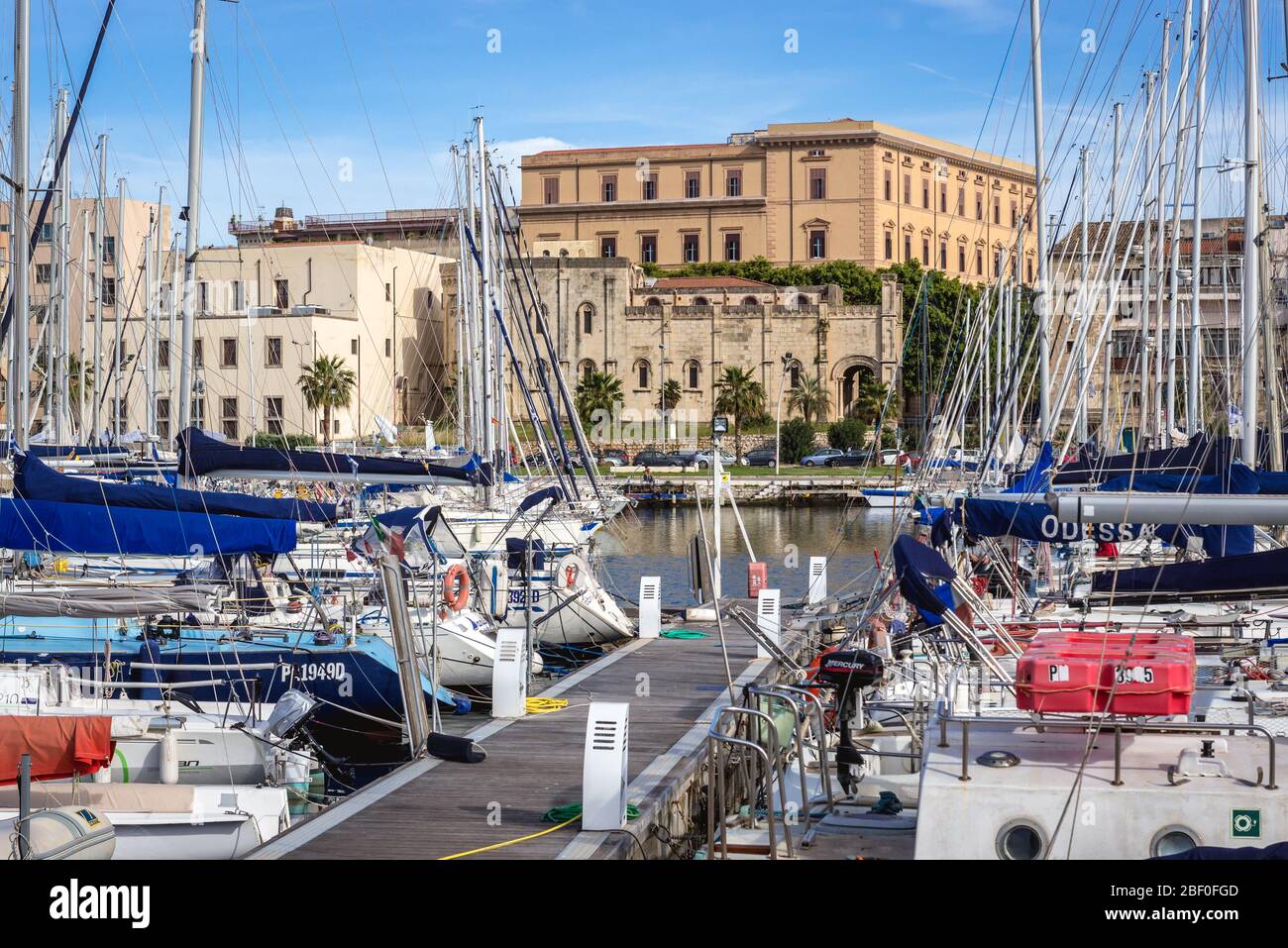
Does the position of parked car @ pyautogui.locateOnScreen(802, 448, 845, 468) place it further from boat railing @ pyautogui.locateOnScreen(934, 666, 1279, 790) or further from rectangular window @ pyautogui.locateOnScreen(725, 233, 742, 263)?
boat railing @ pyautogui.locateOnScreen(934, 666, 1279, 790)

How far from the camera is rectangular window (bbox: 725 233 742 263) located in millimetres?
108062

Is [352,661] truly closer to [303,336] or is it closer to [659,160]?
[303,336]

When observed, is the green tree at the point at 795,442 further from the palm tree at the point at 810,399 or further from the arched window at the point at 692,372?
the arched window at the point at 692,372

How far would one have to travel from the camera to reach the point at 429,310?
92375mm

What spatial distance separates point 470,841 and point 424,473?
10501 millimetres

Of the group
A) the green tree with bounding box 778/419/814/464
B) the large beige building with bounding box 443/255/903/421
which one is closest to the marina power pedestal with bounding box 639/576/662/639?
the green tree with bounding box 778/419/814/464

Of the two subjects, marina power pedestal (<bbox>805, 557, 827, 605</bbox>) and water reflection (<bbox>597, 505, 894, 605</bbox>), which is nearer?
marina power pedestal (<bbox>805, 557, 827, 605</bbox>)

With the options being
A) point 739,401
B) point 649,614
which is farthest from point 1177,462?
point 739,401

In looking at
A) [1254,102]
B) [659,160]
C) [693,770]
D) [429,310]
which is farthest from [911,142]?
[693,770]

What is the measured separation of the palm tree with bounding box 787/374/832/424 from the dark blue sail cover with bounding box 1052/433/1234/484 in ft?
214

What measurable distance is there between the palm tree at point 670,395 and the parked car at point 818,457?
1096 centimetres

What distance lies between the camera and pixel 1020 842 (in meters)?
9.92

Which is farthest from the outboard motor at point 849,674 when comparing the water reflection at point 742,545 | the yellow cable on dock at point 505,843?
the water reflection at point 742,545

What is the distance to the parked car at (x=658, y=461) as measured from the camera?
76.4 m
